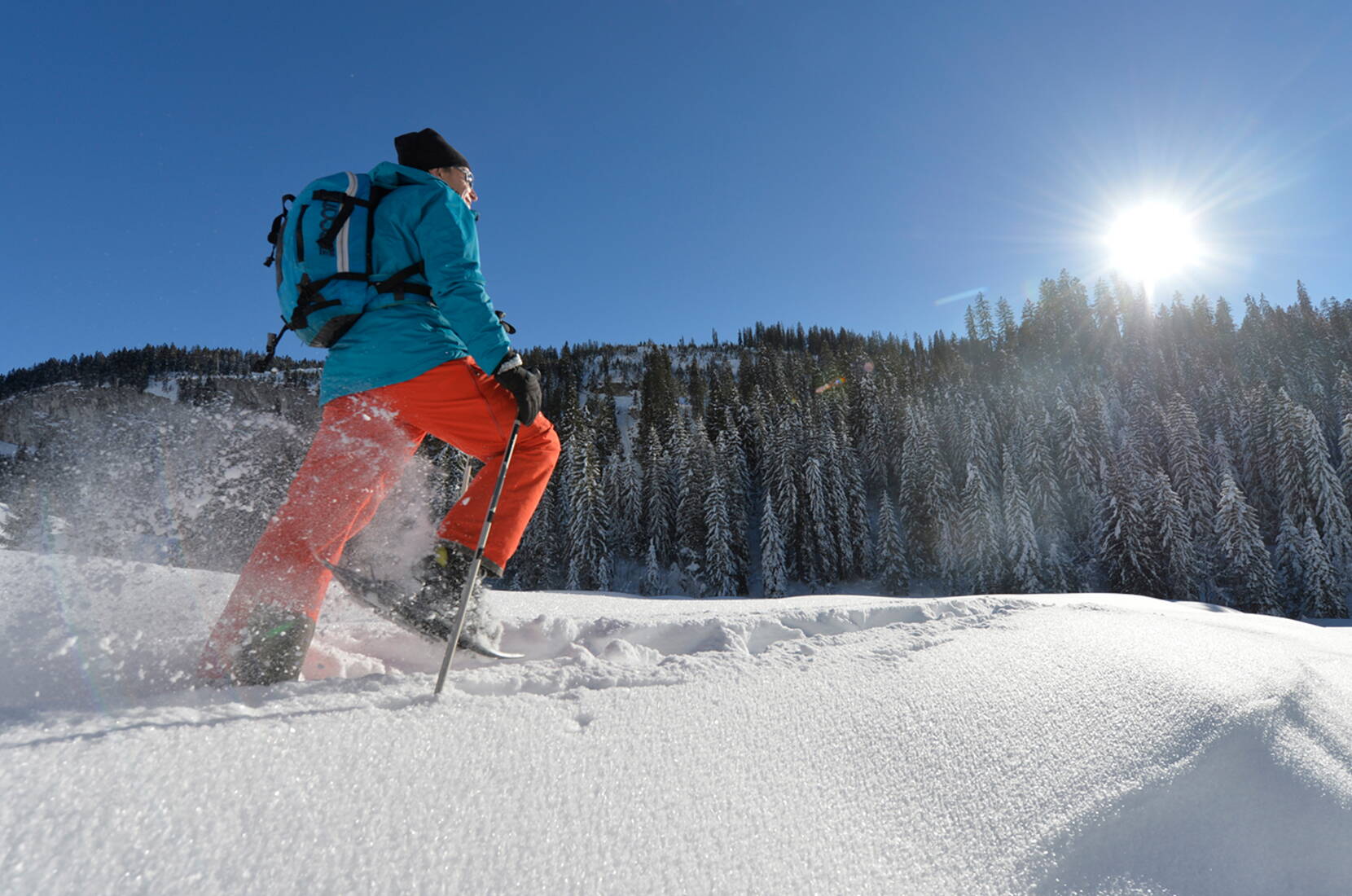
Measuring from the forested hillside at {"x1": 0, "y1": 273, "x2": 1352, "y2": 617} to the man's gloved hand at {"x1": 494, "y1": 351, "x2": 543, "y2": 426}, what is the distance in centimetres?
3052

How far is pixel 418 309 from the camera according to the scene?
2041mm

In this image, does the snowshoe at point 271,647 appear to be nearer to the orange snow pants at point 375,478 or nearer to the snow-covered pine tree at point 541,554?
the orange snow pants at point 375,478

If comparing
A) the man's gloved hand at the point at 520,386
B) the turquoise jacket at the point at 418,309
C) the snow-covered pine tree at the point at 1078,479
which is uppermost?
the snow-covered pine tree at the point at 1078,479

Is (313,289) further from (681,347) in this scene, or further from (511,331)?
(681,347)

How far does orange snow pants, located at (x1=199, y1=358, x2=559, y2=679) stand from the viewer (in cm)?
177

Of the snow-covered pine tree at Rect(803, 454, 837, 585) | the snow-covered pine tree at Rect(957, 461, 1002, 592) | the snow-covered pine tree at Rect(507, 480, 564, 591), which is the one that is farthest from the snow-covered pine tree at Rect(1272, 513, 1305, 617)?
the snow-covered pine tree at Rect(507, 480, 564, 591)

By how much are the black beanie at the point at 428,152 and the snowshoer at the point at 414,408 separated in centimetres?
36

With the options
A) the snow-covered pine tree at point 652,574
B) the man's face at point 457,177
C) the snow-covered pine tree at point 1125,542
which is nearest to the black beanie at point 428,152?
the man's face at point 457,177

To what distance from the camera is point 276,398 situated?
272 centimetres

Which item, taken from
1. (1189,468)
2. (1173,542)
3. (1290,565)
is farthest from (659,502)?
(1290,565)

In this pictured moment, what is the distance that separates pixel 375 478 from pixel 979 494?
3942 centimetres

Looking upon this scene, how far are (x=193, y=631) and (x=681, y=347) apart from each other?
118785mm

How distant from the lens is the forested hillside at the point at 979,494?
32719 millimetres

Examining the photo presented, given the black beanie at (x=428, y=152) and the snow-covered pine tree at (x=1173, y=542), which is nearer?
the black beanie at (x=428, y=152)
